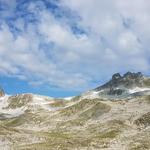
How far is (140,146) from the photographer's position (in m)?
91.1

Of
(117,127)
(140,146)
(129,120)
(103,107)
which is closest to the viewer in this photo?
(140,146)

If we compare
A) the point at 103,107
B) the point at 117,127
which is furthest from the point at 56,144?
the point at 103,107

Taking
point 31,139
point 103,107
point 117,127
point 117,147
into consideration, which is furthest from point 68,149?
point 103,107

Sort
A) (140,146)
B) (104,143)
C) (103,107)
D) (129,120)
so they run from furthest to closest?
(103,107) < (129,120) < (104,143) < (140,146)

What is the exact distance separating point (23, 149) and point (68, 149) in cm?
967

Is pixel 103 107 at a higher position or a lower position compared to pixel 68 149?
higher

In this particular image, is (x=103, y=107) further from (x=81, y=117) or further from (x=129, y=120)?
(x=129, y=120)

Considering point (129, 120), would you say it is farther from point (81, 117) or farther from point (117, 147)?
point (117, 147)

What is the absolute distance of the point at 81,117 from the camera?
7869 inches

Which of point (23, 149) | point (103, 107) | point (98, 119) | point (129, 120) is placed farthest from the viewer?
point (103, 107)

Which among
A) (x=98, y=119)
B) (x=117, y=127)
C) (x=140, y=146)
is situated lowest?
(x=140, y=146)

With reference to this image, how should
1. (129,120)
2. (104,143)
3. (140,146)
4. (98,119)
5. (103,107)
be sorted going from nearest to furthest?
(140,146), (104,143), (129,120), (98,119), (103,107)

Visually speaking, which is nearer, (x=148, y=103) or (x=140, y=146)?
(x=140, y=146)

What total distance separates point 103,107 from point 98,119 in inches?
637
